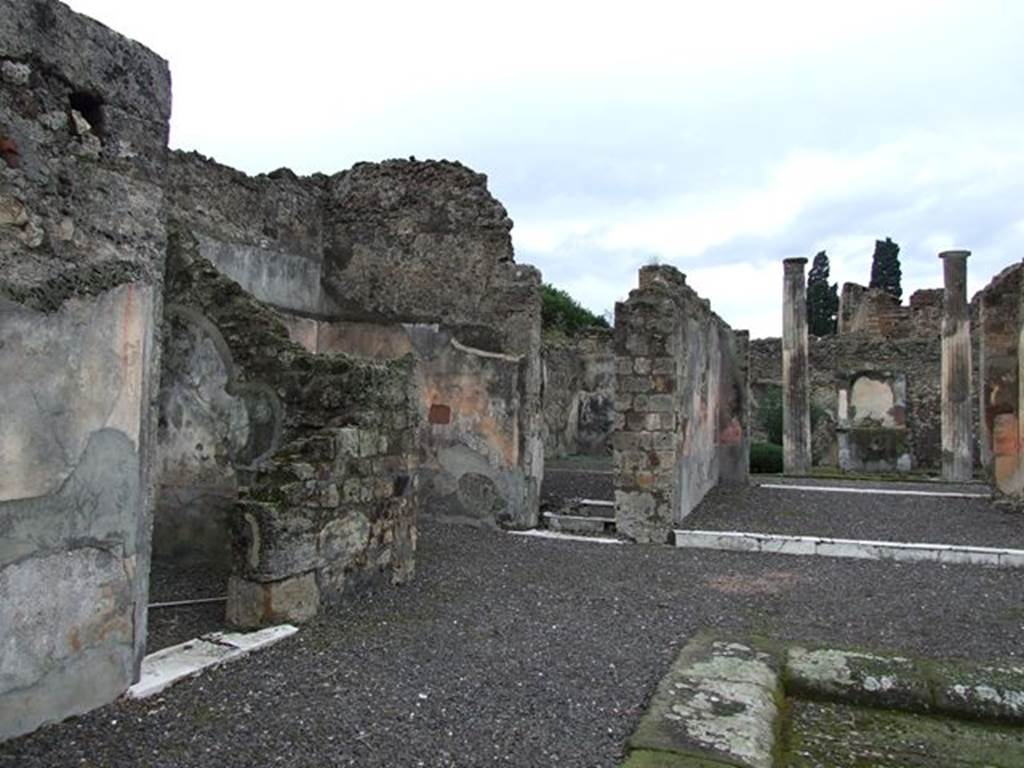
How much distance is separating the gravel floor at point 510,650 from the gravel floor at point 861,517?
1294 mm

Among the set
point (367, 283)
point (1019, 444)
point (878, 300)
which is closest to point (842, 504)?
point (1019, 444)

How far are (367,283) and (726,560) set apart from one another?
15.5 ft

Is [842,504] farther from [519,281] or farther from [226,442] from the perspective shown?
[226,442]

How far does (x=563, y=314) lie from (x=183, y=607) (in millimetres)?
27733

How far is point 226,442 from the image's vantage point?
609 cm

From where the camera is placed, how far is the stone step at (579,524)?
28.3ft

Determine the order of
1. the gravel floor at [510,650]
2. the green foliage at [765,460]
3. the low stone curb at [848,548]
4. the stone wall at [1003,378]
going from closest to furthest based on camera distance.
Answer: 1. the gravel floor at [510,650]
2. the low stone curb at [848,548]
3. the stone wall at [1003,378]
4. the green foliage at [765,460]

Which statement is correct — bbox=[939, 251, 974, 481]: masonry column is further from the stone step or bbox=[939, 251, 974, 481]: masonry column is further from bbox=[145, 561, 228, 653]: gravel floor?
bbox=[145, 561, 228, 653]: gravel floor

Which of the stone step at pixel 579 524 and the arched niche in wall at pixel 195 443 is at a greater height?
the arched niche in wall at pixel 195 443

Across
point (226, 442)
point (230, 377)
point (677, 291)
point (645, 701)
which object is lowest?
point (645, 701)

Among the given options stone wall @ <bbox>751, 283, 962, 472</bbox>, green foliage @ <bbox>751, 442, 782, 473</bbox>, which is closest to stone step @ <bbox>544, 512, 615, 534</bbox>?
green foliage @ <bbox>751, 442, 782, 473</bbox>

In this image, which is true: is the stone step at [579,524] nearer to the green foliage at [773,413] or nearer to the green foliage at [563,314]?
the green foliage at [773,413]

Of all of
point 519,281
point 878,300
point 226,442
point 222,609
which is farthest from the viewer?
point 878,300

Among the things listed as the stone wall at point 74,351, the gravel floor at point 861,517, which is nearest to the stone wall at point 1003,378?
the gravel floor at point 861,517
